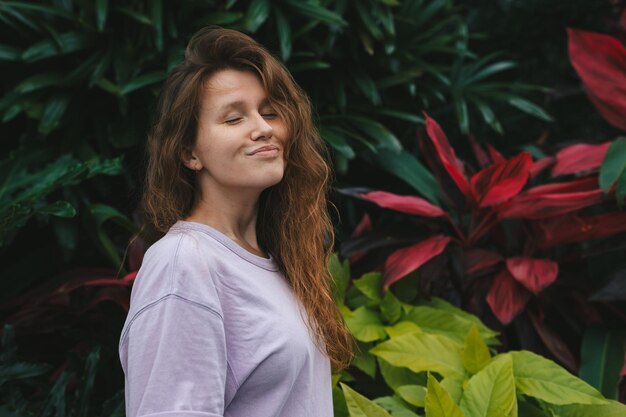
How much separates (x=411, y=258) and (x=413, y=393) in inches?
Answer: 16.1

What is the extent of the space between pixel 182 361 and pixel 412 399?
2.78 feet

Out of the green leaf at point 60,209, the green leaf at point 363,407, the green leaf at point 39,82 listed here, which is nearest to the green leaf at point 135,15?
the green leaf at point 39,82

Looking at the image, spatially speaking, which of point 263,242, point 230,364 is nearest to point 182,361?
point 230,364

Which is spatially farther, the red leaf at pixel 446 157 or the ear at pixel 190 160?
the red leaf at pixel 446 157

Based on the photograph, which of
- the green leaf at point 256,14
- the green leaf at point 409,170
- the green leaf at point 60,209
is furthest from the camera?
the green leaf at point 409,170

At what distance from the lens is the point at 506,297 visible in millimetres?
2027

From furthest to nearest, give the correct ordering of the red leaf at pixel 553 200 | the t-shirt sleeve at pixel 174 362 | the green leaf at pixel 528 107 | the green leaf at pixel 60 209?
1. the green leaf at pixel 528 107
2. the red leaf at pixel 553 200
3. the green leaf at pixel 60 209
4. the t-shirt sleeve at pixel 174 362

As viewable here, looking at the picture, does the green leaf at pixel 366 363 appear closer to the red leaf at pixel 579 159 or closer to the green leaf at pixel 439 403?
the green leaf at pixel 439 403

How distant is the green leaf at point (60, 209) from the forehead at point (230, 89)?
0.72 m

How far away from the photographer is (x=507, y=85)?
3.01 m

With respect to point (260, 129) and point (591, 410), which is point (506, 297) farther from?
point (260, 129)

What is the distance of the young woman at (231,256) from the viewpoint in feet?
3.31

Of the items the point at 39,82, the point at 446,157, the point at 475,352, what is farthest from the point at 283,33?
the point at 475,352

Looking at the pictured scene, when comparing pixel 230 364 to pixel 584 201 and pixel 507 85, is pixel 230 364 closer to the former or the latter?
pixel 584 201
